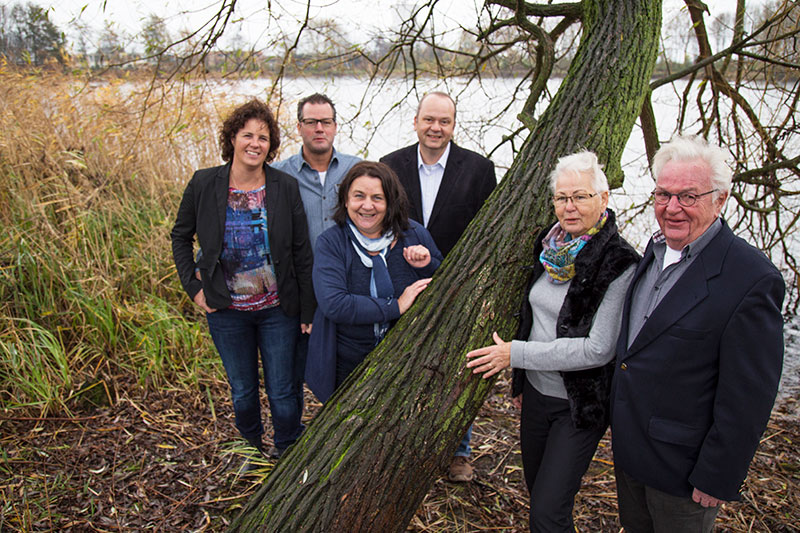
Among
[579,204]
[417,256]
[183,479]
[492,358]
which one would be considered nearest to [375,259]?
[417,256]

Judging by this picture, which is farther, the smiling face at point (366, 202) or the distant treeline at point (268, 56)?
the distant treeline at point (268, 56)

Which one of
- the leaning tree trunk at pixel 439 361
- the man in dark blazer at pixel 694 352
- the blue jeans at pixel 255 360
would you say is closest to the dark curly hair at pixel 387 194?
the leaning tree trunk at pixel 439 361

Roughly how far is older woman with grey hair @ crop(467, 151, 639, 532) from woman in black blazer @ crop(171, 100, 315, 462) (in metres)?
1.13

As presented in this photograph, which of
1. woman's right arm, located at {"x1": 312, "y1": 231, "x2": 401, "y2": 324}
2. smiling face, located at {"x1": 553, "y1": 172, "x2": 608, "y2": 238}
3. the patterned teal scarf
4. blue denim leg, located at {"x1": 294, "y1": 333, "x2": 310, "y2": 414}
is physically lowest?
blue denim leg, located at {"x1": 294, "y1": 333, "x2": 310, "y2": 414}

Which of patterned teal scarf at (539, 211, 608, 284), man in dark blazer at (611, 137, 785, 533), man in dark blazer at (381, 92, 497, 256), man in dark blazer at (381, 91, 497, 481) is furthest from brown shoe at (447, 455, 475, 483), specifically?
patterned teal scarf at (539, 211, 608, 284)

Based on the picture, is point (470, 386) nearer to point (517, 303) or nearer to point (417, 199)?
point (517, 303)

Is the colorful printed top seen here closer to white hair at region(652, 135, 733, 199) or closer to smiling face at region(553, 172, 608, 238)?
smiling face at region(553, 172, 608, 238)

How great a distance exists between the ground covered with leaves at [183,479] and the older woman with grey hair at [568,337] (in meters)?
0.80

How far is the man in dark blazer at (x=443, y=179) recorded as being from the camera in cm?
286

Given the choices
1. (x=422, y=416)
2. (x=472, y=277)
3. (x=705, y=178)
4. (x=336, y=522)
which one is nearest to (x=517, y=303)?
(x=472, y=277)

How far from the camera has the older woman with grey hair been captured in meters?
1.77

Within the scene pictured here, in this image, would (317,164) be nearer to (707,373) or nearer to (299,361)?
(299,361)

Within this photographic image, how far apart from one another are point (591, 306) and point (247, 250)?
161 centimetres

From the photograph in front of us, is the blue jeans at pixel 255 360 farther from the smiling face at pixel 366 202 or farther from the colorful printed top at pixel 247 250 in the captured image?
the smiling face at pixel 366 202
